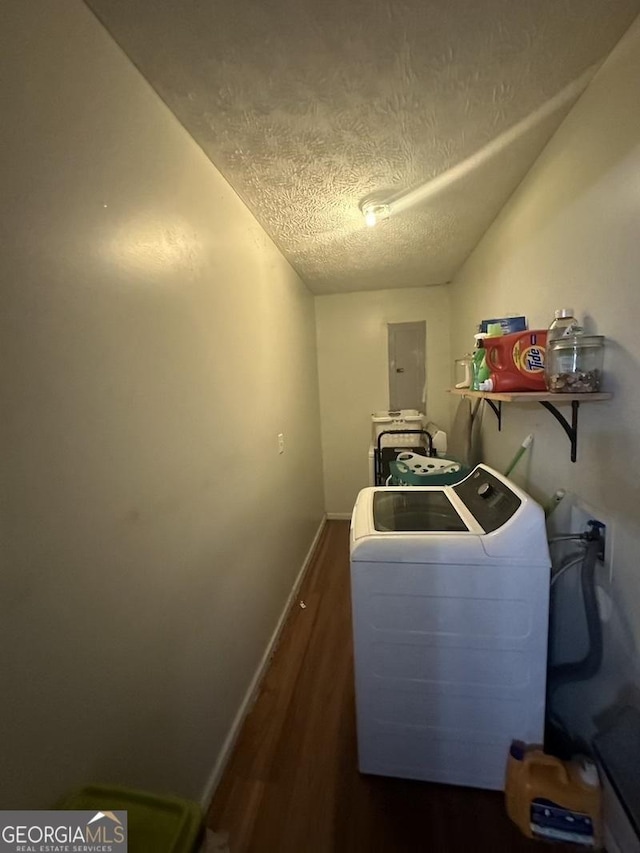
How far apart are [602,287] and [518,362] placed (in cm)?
31

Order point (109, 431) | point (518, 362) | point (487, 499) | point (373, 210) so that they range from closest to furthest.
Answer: point (109, 431) → point (518, 362) → point (487, 499) → point (373, 210)

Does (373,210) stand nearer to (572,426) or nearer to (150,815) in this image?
(572,426)

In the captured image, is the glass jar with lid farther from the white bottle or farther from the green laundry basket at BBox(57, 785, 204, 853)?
the green laundry basket at BBox(57, 785, 204, 853)

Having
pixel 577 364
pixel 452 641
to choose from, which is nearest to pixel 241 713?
pixel 452 641

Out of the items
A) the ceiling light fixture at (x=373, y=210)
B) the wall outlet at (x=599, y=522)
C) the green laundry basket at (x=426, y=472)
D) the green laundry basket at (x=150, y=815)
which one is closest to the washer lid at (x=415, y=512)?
the wall outlet at (x=599, y=522)

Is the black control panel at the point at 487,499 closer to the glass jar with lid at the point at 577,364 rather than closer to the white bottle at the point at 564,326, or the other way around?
the glass jar with lid at the point at 577,364

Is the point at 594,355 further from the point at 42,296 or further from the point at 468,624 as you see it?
the point at 42,296

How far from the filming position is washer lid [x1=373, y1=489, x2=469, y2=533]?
1.27m

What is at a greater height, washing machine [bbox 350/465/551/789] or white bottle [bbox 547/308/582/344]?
white bottle [bbox 547/308/582/344]

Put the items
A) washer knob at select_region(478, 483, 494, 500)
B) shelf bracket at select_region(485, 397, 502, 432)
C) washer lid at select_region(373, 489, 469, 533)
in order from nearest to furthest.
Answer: washer lid at select_region(373, 489, 469, 533) → washer knob at select_region(478, 483, 494, 500) → shelf bracket at select_region(485, 397, 502, 432)

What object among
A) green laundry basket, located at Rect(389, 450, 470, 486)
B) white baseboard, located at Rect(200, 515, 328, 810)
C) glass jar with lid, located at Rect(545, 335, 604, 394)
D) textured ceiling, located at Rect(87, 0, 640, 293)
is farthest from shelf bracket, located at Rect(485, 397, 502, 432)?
white baseboard, located at Rect(200, 515, 328, 810)

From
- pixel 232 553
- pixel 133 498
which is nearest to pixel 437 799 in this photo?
pixel 232 553

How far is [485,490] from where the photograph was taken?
4.77 feet

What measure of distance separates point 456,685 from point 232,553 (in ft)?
3.02
